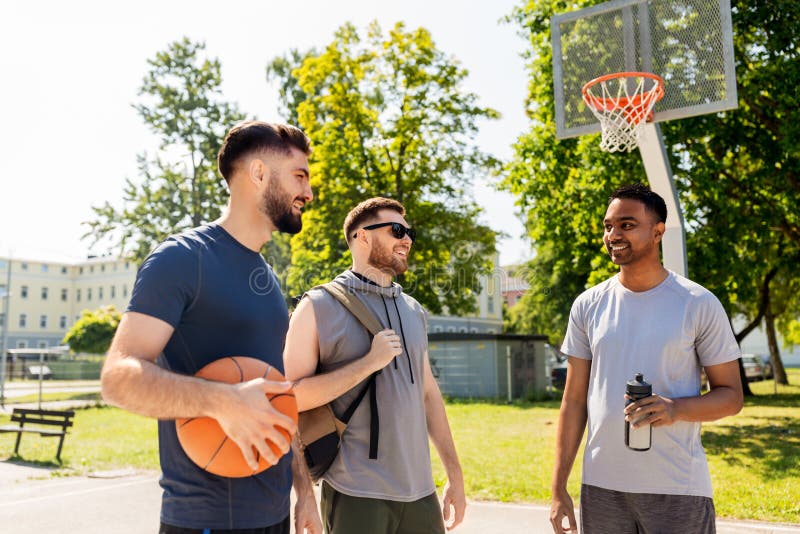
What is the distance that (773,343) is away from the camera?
30.0 meters

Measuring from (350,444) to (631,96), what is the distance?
663cm

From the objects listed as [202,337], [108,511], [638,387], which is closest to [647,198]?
[638,387]

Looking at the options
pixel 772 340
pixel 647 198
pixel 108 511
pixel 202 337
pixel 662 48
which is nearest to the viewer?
pixel 202 337

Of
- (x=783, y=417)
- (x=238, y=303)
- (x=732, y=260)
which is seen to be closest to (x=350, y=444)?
(x=238, y=303)

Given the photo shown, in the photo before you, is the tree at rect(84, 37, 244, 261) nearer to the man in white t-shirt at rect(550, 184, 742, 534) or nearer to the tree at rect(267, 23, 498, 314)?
the tree at rect(267, 23, 498, 314)

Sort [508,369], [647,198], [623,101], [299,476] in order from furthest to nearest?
1. [508,369]
2. [623,101]
3. [647,198]
4. [299,476]

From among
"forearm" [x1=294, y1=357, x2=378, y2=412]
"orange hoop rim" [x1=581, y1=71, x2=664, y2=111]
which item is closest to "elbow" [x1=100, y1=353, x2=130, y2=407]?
"forearm" [x1=294, y1=357, x2=378, y2=412]

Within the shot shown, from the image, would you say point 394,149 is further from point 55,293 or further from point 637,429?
point 55,293

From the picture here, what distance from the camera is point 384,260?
12.2 ft

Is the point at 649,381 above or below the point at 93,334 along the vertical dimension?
below

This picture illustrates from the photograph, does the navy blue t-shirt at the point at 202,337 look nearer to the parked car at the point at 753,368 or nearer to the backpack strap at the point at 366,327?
the backpack strap at the point at 366,327

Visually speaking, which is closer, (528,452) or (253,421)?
(253,421)

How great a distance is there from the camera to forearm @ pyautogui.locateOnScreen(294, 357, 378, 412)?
3166 mm

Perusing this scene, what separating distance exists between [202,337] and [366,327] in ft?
4.28
